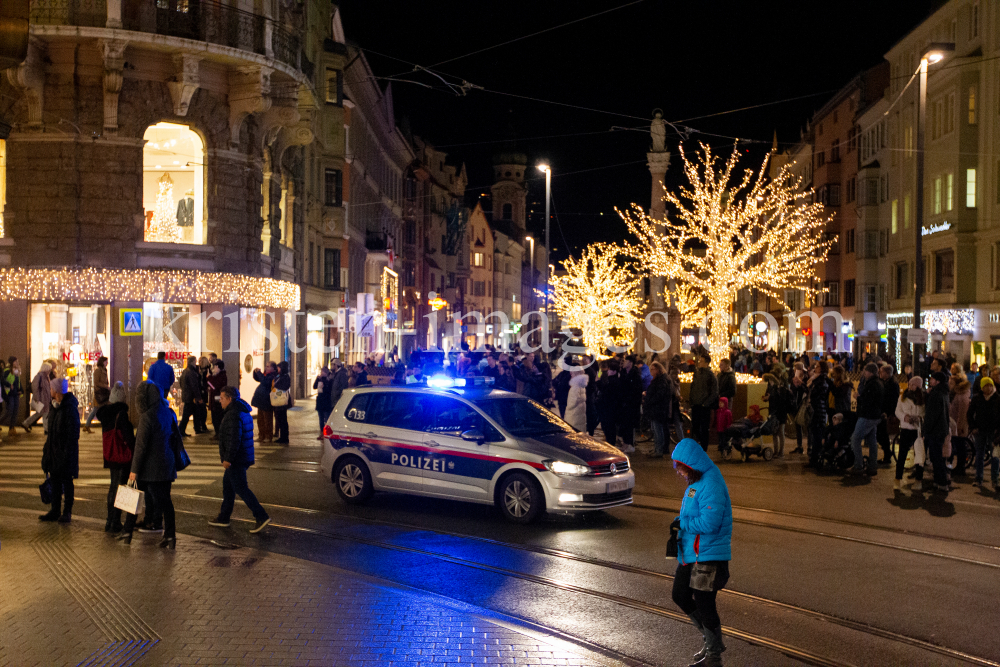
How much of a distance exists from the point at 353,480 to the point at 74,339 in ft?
48.7

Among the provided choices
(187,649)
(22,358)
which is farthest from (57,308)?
(187,649)

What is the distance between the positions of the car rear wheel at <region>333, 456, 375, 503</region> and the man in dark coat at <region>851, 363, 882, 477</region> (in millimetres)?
8322

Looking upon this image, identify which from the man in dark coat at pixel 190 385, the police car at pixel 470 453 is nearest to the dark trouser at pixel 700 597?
the police car at pixel 470 453

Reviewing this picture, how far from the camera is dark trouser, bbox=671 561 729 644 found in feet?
22.7

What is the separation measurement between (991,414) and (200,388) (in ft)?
55.0

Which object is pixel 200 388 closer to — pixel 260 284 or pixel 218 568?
pixel 260 284

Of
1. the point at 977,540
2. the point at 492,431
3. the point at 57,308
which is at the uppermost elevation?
the point at 57,308

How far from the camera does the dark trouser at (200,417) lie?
24.2 metres

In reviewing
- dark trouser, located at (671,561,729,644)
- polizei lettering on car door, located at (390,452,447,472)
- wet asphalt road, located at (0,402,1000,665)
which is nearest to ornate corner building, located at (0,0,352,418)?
wet asphalt road, located at (0,402,1000,665)

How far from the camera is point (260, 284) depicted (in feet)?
93.9

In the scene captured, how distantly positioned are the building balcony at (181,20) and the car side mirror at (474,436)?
1670 centimetres

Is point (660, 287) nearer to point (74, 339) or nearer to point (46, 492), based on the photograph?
point (74, 339)

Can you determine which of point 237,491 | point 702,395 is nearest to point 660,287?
point 702,395

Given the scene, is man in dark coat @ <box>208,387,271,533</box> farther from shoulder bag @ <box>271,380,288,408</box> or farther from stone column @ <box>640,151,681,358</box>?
stone column @ <box>640,151,681,358</box>
